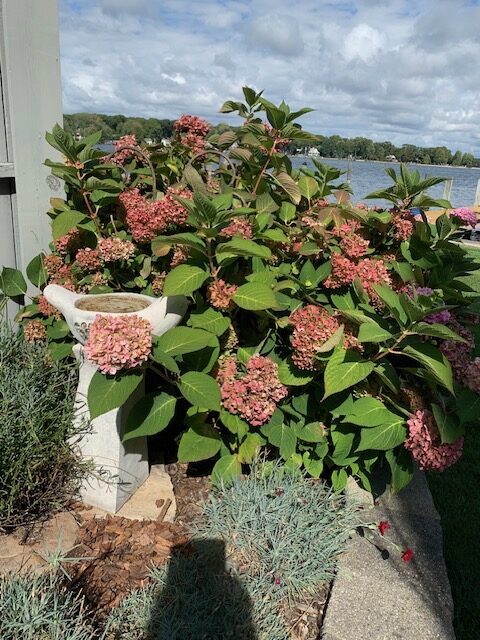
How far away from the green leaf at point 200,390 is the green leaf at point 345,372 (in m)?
0.39

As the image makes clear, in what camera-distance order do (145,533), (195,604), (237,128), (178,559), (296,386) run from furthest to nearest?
1. (237,128)
2. (296,386)
3. (145,533)
4. (178,559)
5. (195,604)

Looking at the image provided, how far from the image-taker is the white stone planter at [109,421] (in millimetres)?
2094

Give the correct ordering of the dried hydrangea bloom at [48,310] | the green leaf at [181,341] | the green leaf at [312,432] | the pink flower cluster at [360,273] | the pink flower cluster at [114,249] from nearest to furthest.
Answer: the green leaf at [181,341] < the pink flower cluster at [360,273] < the green leaf at [312,432] < the pink flower cluster at [114,249] < the dried hydrangea bloom at [48,310]

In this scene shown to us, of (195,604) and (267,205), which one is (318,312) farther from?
(195,604)

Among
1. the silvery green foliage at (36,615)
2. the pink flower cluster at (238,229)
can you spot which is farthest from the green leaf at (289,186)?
the silvery green foliage at (36,615)

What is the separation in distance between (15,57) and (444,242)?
6.96 feet

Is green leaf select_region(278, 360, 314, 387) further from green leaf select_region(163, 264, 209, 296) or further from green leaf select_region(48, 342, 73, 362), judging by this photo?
green leaf select_region(48, 342, 73, 362)

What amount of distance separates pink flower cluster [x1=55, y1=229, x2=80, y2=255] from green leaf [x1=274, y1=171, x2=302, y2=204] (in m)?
0.99

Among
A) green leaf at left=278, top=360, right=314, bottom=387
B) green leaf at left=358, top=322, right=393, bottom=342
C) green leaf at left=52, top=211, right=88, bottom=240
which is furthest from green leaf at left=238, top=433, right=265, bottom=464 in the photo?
green leaf at left=52, top=211, right=88, bottom=240

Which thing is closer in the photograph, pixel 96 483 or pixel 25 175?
pixel 96 483

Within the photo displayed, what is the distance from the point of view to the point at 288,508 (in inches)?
82.2

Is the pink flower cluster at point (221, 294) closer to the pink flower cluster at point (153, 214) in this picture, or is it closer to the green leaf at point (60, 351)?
the pink flower cluster at point (153, 214)

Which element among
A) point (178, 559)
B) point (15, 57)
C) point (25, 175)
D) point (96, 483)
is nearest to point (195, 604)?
point (178, 559)

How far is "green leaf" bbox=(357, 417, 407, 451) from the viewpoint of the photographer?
192 cm
